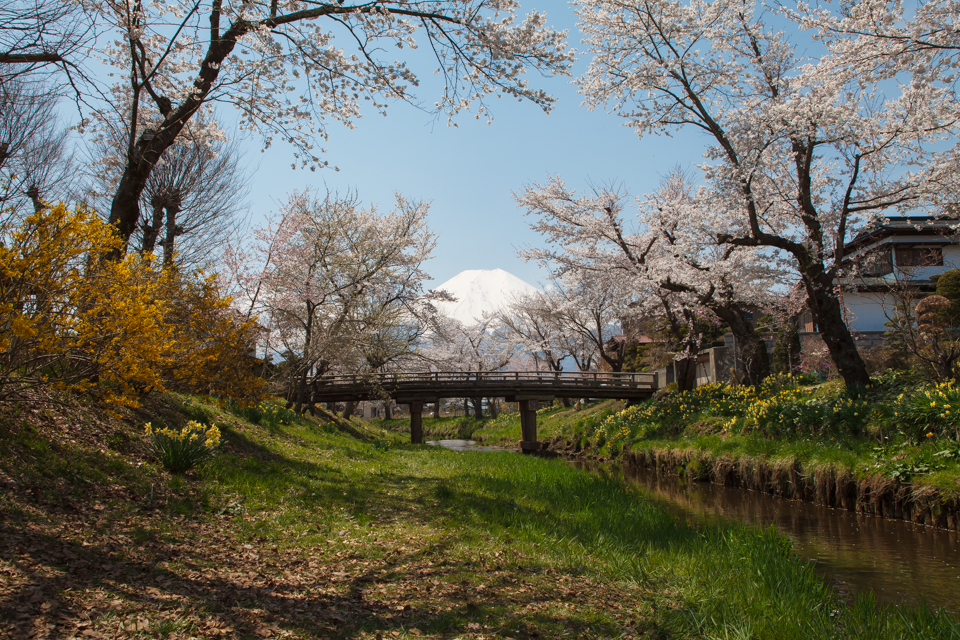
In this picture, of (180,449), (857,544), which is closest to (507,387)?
(857,544)

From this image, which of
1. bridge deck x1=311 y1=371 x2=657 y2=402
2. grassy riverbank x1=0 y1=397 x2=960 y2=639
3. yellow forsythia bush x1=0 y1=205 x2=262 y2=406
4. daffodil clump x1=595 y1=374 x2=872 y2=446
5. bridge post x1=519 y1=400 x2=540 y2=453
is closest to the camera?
grassy riverbank x1=0 y1=397 x2=960 y2=639

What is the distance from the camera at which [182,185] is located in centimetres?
1742

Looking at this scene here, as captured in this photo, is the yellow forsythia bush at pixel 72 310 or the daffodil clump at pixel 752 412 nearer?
the yellow forsythia bush at pixel 72 310

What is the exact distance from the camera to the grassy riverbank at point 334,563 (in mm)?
3285

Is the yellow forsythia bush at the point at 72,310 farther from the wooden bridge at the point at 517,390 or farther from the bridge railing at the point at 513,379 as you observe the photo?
the wooden bridge at the point at 517,390

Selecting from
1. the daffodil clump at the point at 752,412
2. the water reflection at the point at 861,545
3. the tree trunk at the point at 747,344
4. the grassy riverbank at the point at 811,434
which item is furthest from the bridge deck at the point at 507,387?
the water reflection at the point at 861,545

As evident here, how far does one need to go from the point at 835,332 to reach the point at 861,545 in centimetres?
676

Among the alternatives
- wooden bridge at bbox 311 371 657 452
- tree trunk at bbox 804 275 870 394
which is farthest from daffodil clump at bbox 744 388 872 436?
wooden bridge at bbox 311 371 657 452

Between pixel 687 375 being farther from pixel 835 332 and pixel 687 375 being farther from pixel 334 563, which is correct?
pixel 334 563

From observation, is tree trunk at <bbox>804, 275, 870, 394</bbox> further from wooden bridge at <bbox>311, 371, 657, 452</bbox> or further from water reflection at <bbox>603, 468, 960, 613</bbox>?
wooden bridge at <bbox>311, 371, 657, 452</bbox>

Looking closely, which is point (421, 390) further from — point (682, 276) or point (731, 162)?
point (731, 162)

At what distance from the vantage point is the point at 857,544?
23.6 ft

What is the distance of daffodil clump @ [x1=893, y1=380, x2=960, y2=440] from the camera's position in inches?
334

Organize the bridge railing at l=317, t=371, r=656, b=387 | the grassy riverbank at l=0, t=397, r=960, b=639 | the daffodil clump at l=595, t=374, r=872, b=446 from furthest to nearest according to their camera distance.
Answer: the bridge railing at l=317, t=371, r=656, b=387 < the daffodil clump at l=595, t=374, r=872, b=446 < the grassy riverbank at l=0, t=397, r=960, b=639
